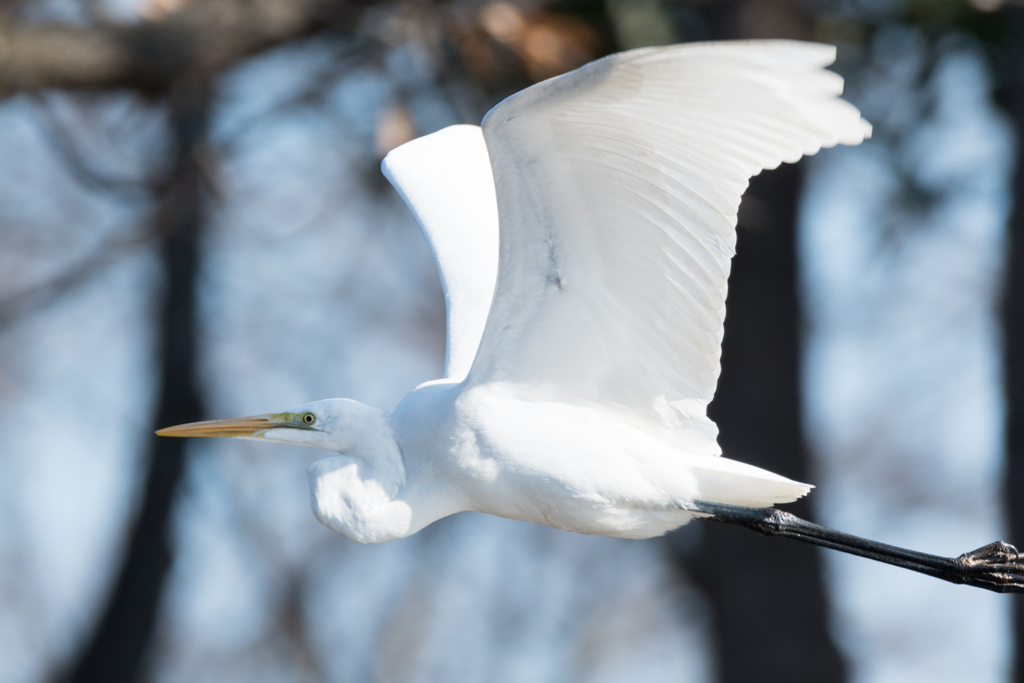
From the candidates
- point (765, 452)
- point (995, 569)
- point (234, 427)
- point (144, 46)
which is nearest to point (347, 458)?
point (234, 427)

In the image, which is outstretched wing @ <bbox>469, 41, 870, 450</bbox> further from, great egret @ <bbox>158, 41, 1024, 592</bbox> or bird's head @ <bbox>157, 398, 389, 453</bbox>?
bird's head @ <bbox>157, 398, 389, 453</bbox>

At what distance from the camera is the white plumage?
2.25m

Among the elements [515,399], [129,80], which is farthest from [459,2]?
[515,399]

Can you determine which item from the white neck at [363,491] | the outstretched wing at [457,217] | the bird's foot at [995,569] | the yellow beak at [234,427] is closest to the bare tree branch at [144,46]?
the outstretched wing at [457,217]

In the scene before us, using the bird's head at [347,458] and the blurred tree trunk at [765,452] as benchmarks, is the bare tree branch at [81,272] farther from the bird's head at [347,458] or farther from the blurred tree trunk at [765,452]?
the blurred tree trunk at [765,452]

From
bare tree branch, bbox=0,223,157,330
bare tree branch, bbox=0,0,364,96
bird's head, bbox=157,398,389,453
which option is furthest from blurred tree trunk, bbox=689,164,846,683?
bird's head, bbox=157,398,389,453

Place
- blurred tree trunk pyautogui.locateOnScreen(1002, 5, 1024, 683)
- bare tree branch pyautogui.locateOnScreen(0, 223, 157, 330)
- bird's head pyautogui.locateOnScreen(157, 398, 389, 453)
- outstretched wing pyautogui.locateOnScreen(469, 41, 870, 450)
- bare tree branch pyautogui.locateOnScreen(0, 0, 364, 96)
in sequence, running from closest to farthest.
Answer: outstretched wing pyautogui.locateOnScreen(469, 41, 870, 450)
bird's head pyautogui.locateOnScreen(157, 398, 389, 453)
bare tree branch pyautogui.locateOnScreen(0, 0, 364, 96)
bare tree branch pyautogui.locateOnScreen(0, 223, 157, 330)
blurred tree trunk pyautogui.locateOnScreen(1002, 5, 1024, 683)

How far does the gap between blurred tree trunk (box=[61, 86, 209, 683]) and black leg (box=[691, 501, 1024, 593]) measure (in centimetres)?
326

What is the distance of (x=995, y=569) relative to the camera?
116 inches

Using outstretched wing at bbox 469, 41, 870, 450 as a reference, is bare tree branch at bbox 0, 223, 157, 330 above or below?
below

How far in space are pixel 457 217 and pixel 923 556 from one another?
5.36ft

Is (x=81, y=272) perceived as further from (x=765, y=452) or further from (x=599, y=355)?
(x=765, y=452)

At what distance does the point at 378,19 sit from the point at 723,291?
297 cm

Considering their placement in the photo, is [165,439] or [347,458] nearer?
[347,458]
